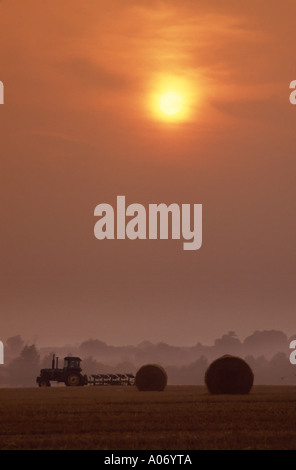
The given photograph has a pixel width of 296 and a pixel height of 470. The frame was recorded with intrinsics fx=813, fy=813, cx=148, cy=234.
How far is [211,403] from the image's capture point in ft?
119

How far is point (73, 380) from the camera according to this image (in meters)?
73.0

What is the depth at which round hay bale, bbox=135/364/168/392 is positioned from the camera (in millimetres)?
63125

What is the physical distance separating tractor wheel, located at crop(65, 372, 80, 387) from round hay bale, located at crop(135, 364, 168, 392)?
10378 millimetres

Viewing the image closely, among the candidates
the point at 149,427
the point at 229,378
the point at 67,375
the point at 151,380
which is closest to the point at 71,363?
the point at 67,375

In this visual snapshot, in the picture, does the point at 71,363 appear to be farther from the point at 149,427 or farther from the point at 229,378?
the point at 149,427

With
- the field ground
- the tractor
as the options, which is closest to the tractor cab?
the tractor

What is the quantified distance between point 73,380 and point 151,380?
12.1 m

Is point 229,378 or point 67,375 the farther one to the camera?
point 67,375

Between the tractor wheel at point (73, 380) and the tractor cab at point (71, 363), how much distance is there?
2.89 feet
